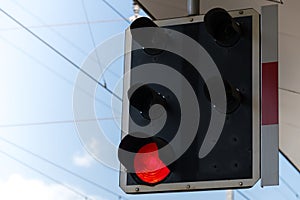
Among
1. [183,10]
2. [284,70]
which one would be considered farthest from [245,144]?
[284,70]

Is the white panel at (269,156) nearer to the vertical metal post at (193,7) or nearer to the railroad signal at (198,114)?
the railroad signal at (198,114)

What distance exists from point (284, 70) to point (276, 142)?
2.62 m

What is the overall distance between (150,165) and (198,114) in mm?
188

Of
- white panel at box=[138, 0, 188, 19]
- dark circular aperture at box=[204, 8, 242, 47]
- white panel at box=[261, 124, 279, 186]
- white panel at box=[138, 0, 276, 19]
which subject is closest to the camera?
white panel at box=[261, 124, 279, 186]

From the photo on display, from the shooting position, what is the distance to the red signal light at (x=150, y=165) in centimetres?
201

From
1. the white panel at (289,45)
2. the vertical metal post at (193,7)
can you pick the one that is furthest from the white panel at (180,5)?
the vertical metal post at (193,7)

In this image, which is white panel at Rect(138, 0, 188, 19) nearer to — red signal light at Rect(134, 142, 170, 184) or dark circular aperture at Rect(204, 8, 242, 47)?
dark circular aperture at Rect(204, 8, 242, 47)

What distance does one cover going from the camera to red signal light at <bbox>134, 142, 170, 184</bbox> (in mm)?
2012

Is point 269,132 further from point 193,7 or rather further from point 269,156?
point 193,7

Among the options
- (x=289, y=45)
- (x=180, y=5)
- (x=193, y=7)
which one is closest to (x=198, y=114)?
(x=193, y=7)

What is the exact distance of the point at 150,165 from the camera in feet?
6.60

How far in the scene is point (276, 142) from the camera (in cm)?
197

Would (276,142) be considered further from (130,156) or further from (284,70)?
(284,70)

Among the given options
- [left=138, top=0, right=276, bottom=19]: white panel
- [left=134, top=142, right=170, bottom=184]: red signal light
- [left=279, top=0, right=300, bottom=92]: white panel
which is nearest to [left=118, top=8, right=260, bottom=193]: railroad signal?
[left=134, top=142, right=170, bottom=184]: red signal light
